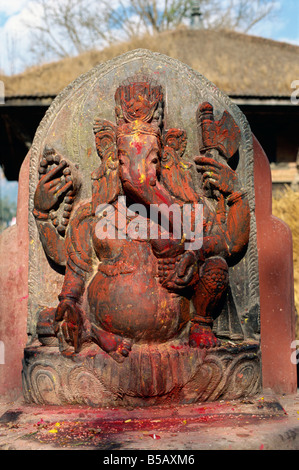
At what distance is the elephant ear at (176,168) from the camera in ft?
11.8

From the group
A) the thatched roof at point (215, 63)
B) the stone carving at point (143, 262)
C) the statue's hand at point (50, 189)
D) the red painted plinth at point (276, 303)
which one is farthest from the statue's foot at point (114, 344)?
the thatched roof at point (215, 63)

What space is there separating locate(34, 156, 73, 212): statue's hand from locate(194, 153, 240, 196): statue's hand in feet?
2.80

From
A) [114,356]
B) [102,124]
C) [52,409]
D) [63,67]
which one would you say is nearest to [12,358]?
[52,409]

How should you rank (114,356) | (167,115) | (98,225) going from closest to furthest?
(114,356)
(98,225)
(167,115)

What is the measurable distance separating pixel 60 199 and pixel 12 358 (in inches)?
46.9

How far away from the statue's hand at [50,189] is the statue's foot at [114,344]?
2.96 feet

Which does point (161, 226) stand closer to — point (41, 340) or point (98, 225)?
point (98, 225)

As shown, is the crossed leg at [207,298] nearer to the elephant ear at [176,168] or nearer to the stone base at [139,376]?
the stone base at [139,376]

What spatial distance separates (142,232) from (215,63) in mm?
7291

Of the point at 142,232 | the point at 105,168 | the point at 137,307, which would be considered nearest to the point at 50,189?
the point at 105,168

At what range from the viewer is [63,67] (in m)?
10.0

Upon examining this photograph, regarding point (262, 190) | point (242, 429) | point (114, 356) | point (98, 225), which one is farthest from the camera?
point (262, 190)

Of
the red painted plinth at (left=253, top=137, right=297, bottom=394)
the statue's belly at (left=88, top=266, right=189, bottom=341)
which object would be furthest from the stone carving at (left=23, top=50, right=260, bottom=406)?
the red painted plinth at (left=253, top=137, right=297, bottom=394)
